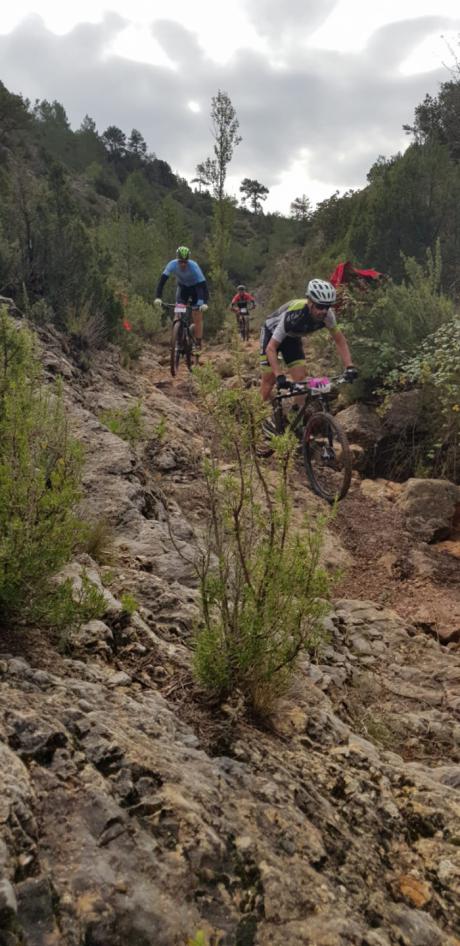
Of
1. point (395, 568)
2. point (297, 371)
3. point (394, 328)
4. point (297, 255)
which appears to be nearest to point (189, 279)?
point (394, 328)

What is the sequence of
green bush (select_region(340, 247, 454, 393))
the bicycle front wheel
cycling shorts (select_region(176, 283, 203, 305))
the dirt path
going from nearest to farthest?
the dirt path → the bicycle front wheel → green bush (select_region(340, 247, 454, 393)) → cycling shorts (select_region(176, 283, 203, 305))

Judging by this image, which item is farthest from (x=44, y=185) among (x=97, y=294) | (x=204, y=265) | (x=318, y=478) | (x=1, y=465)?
(x=204, y=265)

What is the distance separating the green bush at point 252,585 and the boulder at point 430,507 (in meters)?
3.90

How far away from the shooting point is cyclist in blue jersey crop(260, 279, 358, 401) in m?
5.96

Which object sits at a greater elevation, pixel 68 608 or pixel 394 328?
pixel 394 328

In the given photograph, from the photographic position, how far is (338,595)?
15.4 ft

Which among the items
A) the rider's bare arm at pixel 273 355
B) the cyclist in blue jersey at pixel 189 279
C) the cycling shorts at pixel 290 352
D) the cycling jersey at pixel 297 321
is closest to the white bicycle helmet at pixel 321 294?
the cycling jersey at pixel 297 321

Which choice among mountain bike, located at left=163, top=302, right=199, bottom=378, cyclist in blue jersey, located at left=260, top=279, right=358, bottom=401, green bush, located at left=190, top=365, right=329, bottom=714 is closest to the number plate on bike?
cyclist in blue jersey, located at left=260, top=279, right=358, bottom=401

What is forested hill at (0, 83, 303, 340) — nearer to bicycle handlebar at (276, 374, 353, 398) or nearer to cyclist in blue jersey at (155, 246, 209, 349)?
cyclist in blue jersey at (155, 246, 209, 349)

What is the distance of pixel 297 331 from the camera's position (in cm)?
637

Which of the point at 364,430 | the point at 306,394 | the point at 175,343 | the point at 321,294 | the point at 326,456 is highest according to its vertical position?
the point at 321,294

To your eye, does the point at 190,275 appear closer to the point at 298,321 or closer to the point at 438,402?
the point at 298,321

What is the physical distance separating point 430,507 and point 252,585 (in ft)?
14.0

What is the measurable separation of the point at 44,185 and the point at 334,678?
922 cm
